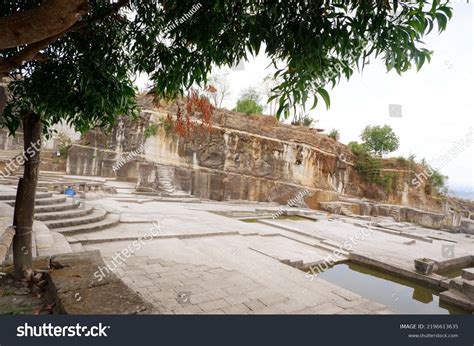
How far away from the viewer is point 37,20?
5.82 ft

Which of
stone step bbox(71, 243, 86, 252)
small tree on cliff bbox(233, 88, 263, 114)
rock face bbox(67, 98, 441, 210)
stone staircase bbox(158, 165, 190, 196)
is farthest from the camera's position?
small tree on cliff bbox(233, 88, 263, 114)

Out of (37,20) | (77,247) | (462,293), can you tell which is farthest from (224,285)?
(462,293)

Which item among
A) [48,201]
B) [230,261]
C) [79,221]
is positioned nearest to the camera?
[230,261]

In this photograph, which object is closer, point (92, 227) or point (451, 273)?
point (92, 227)

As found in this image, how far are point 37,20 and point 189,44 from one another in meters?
1.20

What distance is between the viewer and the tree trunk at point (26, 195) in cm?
337

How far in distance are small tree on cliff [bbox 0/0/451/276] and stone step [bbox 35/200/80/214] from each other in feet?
15.6

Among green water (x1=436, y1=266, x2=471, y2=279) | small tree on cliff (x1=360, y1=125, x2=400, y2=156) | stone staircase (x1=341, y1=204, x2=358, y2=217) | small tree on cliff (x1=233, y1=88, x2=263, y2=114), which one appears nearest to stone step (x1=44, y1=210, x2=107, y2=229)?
green water (x1=436, y1=266, x2=471, y2=279)

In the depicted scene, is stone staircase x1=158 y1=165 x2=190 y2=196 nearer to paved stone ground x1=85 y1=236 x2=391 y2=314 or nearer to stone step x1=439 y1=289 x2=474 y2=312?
paved stone ground x1=85 y1=236 x2=391 y2=314

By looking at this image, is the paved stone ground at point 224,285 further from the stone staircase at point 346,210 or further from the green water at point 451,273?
the stone staircase at point 346,210

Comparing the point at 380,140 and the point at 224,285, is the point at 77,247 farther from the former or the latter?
the point at 380,140

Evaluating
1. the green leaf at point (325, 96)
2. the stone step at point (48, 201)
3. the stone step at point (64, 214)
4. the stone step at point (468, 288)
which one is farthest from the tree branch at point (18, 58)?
the stone step at point (468, 288)

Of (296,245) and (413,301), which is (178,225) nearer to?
(296,245)

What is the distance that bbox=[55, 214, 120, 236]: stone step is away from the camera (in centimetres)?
669
